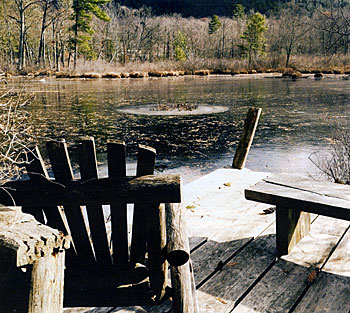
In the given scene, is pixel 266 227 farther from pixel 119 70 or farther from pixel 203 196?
pixel 119 70

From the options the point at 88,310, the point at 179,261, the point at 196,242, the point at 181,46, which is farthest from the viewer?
the point at 181,46

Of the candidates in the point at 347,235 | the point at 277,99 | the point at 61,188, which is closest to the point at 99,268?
the point at 61,188

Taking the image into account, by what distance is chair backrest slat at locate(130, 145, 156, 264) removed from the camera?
254cm

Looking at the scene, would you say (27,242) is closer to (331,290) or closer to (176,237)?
(176,237)

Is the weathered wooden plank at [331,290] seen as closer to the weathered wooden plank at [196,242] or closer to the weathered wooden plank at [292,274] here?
the weathered wooden plank at [292,274]

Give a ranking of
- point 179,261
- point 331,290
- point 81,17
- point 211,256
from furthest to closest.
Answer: point 81,17, point 211,256, point 331,290, point 179,261

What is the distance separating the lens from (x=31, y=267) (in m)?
Result: 1.63

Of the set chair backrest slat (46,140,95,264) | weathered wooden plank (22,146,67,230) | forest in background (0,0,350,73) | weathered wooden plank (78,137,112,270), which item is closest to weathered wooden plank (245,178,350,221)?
weathered wooden plank (78,137,112,270)

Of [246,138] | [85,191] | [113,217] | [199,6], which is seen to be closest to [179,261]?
→ [113,217]

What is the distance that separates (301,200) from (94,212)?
1.53m

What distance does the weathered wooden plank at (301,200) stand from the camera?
9.69 ft

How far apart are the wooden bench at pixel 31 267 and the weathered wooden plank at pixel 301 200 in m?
1.96

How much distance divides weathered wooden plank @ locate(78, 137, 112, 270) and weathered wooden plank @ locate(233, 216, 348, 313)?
→ 0.93 m

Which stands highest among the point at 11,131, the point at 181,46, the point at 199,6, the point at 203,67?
the point at 199,6
